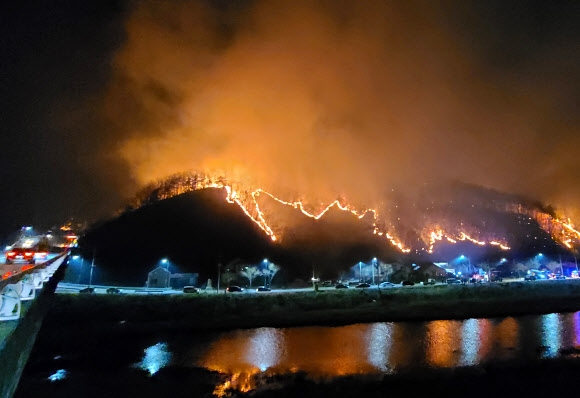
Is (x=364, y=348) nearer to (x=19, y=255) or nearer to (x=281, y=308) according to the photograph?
(x=281, y=308)

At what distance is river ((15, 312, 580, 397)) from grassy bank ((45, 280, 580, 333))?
9.19 ft

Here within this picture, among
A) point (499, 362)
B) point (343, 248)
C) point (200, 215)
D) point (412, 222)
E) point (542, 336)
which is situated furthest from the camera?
point (412, 222)

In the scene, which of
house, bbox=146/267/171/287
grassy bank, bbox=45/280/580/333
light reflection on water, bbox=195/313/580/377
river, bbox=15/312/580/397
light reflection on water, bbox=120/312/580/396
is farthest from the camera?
house, bbox=146/267/171/287

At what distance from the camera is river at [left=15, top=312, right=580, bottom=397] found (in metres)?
20.1

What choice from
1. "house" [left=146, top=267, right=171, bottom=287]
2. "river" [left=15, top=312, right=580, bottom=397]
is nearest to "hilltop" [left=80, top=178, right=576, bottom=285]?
"house" [left=146, top=267, right=171, bottom=287]

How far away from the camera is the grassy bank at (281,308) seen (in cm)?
3622

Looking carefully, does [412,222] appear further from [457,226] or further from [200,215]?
[200,215]

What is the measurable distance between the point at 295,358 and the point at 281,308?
45.7ft

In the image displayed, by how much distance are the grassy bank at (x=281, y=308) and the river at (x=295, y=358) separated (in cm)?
280

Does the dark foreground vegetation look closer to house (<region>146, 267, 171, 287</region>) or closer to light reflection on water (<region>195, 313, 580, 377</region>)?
light reflection on water (<region>195, 313, 580, 377</region>)

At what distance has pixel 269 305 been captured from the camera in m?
38.8

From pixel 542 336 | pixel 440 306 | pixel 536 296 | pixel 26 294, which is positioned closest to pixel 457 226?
pixel 536 296

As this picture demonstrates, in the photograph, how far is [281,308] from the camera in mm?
38656

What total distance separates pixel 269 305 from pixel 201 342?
32.6 feet
